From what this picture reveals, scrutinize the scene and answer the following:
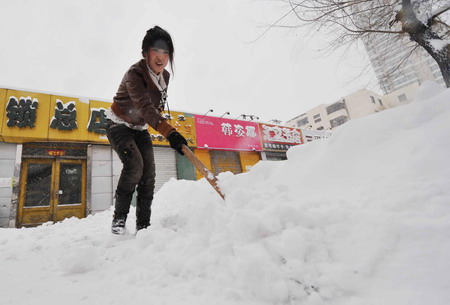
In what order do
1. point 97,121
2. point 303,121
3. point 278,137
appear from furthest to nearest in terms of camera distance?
1. point 303,121
2. point 278,137
3. point 97,121

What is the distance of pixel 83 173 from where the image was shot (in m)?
7.77

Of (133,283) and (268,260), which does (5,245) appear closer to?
(133,283)

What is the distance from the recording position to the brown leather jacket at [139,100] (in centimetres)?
205

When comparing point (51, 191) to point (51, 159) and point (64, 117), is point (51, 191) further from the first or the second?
point (64, 117)

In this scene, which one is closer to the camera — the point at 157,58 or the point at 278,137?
the point at 157,58

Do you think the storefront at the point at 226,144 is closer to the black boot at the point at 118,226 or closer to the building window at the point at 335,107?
the black boot at the point at 118,226

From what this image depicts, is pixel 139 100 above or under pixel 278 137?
under

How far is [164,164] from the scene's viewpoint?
30.5 ft

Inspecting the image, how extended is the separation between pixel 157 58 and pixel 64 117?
697cm

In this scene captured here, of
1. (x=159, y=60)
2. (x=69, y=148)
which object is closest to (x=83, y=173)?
(x=69, y=148)

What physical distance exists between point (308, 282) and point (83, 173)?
856 centimetres

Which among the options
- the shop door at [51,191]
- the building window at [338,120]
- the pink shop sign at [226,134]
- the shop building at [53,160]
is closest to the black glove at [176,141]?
the shop building at [53,160]

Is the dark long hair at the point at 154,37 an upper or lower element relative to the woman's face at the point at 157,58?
upper

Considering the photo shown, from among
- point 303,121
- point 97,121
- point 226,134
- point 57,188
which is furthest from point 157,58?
point 303,121
